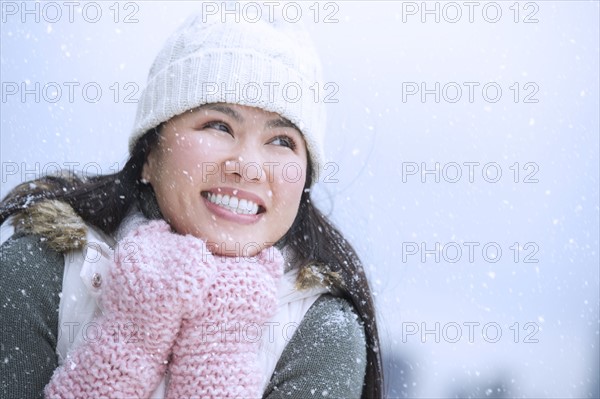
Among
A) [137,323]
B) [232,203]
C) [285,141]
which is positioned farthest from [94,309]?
[285,141]

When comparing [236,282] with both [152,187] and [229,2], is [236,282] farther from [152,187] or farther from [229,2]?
[229,2]

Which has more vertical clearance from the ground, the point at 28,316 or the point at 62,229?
the point at 62,229

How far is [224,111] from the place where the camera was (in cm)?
225

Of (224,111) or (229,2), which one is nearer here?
(224,111)

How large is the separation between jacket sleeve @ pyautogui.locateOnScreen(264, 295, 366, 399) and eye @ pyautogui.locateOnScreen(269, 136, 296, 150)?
0.46 m

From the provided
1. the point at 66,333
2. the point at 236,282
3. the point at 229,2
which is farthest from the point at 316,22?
the point at 66,333

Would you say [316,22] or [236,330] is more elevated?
[316,22]

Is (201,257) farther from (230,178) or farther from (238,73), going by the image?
(238,73)

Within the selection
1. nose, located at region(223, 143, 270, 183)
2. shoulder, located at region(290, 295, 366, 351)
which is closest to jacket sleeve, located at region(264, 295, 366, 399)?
shoulder, located at region(290, 295, 366, 351)

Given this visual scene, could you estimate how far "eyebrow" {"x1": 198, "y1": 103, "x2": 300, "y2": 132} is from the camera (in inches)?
88.1

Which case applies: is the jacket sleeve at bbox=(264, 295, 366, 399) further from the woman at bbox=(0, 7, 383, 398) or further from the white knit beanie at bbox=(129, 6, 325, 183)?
the white knit beanie at bbox=(129, 6, 325, 183)

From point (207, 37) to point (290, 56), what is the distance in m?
0.26

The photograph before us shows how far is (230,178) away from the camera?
2.20m

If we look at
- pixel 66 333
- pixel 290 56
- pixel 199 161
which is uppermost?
pixel 290 56
